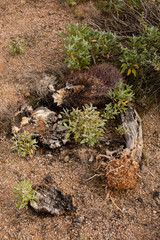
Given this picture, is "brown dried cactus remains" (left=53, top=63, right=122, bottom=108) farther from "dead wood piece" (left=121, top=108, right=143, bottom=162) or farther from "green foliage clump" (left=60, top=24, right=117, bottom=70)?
"dead wood piece" (left=121, top=108, right=143, bottom=162)

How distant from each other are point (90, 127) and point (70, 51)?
1.37 m

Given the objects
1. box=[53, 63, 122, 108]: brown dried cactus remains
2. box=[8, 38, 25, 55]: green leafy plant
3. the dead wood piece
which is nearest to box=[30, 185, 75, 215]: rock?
the dead wood piece

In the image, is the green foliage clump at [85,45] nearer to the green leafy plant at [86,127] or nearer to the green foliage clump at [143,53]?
the green foliage clump at [143,53]

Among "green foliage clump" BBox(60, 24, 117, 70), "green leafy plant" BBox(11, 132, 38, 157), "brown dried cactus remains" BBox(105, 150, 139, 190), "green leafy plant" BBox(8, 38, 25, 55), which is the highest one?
"green leafy plant" BBox(8, 38, 25, 55)

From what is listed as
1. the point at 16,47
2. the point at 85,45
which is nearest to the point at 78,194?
the point at 85,45

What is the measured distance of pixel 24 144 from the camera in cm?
310

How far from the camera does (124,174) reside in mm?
2855

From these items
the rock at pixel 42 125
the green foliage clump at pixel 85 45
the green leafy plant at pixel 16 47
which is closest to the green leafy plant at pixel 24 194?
the rock at pixel 42 125

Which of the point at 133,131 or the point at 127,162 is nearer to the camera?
the point at 127,162

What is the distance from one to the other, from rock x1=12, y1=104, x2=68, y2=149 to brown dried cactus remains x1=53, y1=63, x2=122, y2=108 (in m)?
0.29

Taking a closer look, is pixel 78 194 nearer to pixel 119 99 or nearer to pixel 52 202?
pixel 52 202

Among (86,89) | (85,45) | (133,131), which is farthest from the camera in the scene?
(85,45)

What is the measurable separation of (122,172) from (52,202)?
91 centimetres

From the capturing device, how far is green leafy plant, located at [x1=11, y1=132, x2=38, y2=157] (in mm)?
3072
